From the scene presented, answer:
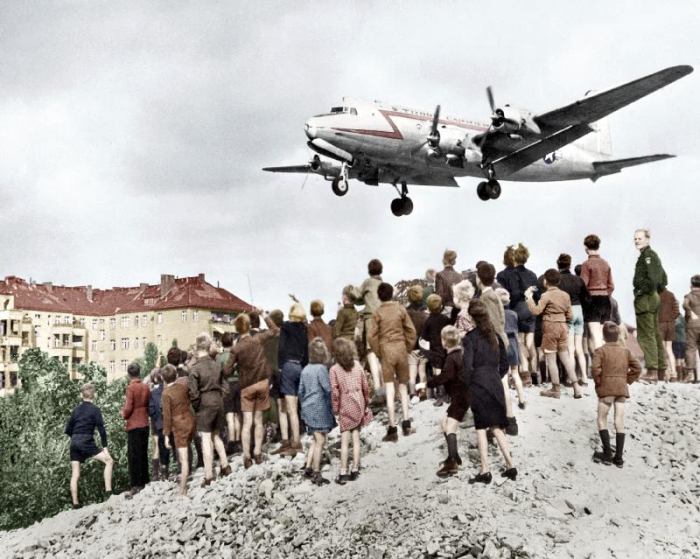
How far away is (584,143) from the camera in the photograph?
1358 inches

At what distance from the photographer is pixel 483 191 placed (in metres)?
27.5

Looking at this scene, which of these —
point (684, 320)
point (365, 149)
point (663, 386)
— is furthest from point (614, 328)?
point (365, 149)

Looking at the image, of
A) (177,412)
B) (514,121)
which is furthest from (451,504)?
(514,121)

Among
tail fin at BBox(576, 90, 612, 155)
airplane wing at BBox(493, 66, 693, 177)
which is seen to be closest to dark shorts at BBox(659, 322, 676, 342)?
airplane wing at BBox(493, 66, 693, 177)

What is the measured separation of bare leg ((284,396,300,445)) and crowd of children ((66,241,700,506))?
0.06ft

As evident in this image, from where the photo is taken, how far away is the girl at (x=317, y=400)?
36.5 ft

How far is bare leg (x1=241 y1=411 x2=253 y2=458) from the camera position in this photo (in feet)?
40.1

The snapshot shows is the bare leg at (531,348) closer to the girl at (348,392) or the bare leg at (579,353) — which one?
the bare leg at (579,353)

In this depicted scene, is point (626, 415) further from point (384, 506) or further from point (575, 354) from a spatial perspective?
point (384, 506)

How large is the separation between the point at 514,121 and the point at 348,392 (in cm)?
1628

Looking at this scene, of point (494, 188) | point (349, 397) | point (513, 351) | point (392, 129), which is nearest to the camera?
point (349, 397)

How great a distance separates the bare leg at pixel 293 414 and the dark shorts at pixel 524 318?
3.88m

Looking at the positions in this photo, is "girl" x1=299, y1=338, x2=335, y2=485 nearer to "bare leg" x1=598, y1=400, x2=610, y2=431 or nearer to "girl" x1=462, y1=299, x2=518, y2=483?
"girl" x1=462, y1=299, x2=518, y2=483

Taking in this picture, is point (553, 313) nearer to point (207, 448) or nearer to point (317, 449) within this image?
point (317, 449)
